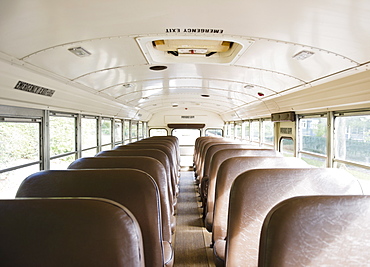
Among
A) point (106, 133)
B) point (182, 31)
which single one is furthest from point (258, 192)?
point (106, 133)

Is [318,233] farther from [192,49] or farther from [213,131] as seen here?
[213,131]

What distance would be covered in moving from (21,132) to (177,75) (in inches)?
95.3

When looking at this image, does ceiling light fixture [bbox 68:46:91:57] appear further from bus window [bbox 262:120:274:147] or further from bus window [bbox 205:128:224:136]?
bus window [bbox 205:128:224:136]

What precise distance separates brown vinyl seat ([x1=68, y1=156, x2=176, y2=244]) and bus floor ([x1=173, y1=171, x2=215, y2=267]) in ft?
3.66

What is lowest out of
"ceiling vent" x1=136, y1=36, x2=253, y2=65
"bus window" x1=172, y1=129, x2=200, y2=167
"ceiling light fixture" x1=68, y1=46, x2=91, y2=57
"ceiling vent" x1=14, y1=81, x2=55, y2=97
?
"bus window" x1=172, y1=129, x2=200, y2=167

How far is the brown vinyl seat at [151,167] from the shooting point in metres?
2.01

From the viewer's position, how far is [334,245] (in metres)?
0.86

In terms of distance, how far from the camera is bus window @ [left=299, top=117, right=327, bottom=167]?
3.96 m

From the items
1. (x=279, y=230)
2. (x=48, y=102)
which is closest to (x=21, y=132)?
(x=48, y=102)

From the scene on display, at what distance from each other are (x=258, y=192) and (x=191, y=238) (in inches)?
100

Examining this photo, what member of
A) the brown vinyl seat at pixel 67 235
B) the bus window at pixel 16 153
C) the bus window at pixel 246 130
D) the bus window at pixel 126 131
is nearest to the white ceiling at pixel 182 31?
the bus window at pixel 16 153

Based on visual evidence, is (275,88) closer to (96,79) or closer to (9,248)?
(96,79)

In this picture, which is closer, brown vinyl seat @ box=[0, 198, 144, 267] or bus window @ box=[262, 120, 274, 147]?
brown vinyl seat @ box=[0, 198, 144, 267]

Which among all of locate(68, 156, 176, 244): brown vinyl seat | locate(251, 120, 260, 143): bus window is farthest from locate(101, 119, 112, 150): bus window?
locate(251, 120, 260, 143): bus window
